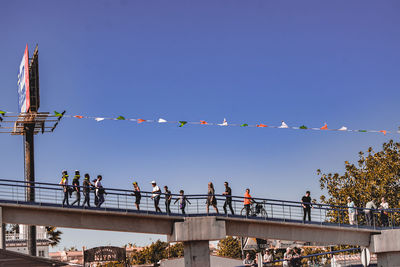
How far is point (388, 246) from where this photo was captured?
30.5 metres

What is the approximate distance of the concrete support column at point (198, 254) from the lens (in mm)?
27047

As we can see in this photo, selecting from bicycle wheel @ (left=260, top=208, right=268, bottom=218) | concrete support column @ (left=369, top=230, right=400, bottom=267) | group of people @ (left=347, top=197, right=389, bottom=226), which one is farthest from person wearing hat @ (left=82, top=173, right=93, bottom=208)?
concrete support column @ (left=369, top=230, right=400, bottom=267)

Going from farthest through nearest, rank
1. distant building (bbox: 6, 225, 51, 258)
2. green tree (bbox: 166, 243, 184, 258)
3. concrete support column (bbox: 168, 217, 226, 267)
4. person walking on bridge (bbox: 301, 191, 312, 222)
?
green tree (bbox: 166, 243, 184, 258), distant building (bbox: 6, 225, 51, 258), person walking on bridge (bbox: 301, 191, 312, 222), concrete support column (bbox: 168, 217, 226, 267)

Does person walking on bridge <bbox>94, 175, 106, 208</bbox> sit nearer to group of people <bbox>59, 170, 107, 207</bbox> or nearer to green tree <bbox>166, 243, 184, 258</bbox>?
group of people <bbox>59, 170, 107, 207</bbox>

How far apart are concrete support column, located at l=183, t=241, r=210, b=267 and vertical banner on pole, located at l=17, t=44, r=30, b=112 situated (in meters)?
22.7

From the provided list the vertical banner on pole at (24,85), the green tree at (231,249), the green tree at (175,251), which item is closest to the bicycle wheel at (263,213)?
the vertical banner on pole at (24,85)

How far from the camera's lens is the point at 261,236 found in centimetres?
2883

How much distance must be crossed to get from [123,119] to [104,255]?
34.6 feet

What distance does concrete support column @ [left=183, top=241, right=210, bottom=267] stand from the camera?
88.7 feet

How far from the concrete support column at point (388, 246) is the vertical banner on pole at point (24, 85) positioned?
27.4 meters

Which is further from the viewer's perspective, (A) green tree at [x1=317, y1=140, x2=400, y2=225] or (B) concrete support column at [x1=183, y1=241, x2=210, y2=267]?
(A) green tree at [x1=317, y1=140, x2=400, y2=225]

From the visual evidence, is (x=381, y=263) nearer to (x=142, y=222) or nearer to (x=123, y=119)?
(x=142, y=222)

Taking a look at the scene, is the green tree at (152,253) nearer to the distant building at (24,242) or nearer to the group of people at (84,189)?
the distant building at (24,242)

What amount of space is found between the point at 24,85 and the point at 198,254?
24.9 metres
